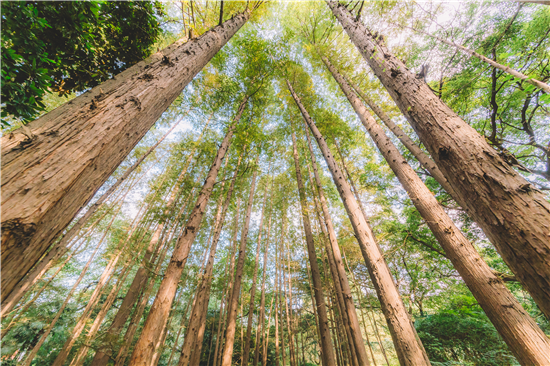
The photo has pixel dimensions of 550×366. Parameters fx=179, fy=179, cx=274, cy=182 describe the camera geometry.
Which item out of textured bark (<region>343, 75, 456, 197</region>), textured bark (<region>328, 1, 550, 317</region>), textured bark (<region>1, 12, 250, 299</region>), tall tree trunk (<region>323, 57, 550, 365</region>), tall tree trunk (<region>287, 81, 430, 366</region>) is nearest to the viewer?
textured bark (<region>1, 12, 250, 299</region>)

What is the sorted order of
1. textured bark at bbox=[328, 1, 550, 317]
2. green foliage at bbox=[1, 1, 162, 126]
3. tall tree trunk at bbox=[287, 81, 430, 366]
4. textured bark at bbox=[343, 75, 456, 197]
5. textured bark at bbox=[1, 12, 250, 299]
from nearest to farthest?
textured bark at bbox=[1, 12, 250, 299] < textured bark at bbox=[328, 1, 550, 317] < green foliage at bbox=[1, 1, 162, 126] < tall tree trunk at bbox=[287, 81, 430, 366] < textured bark at bbox=[343, 75, 456, 197]

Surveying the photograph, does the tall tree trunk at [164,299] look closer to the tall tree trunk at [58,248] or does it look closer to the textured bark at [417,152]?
the tall tree trunk at [58,248]

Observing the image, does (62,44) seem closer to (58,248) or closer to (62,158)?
(62,158)

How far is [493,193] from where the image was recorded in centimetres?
92

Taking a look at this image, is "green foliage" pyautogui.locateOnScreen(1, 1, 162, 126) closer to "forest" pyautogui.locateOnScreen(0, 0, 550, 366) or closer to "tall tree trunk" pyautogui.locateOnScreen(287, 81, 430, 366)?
"forest" pyautogui.locateOnScreen(0, 0, 550, 366)

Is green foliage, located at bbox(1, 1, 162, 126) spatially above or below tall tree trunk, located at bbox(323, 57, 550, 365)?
A: above

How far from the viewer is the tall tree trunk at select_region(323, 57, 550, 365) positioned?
1546 mm

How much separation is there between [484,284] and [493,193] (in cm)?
173

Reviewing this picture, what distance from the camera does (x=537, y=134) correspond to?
16.4ft

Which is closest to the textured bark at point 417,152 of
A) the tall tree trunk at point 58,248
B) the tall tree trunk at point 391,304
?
the tall tree trunk at point 391,304

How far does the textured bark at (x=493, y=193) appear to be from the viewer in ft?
2.56

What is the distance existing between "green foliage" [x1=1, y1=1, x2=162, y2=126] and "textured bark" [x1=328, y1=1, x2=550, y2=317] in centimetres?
294

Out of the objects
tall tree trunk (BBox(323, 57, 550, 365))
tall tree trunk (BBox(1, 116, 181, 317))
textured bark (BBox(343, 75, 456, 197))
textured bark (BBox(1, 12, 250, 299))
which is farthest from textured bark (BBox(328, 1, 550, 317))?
tall tree trunk (BBox(1, 116, 181, 317))

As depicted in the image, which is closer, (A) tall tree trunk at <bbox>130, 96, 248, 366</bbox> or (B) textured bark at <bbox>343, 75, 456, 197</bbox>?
(A) tall tree trunk at <bbox>130, 96, 248, 366</bbox>
